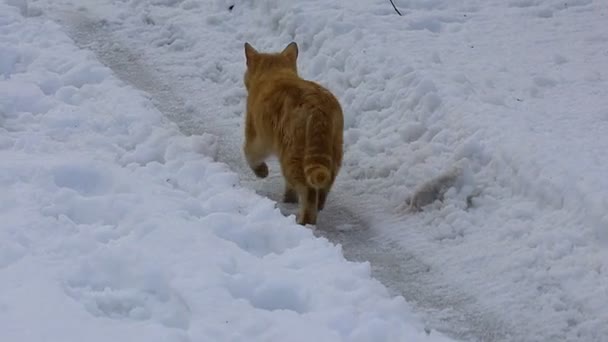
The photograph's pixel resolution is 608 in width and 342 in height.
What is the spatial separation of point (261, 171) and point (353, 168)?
842 millimetres

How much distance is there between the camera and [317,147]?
766 centimetres

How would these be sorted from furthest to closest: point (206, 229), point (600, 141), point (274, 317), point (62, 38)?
1. point (62, 38)
2. point (600, 141)
3. point (206, 229)
4. point (274, 317)

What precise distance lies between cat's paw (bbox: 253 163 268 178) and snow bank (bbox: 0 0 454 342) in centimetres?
49

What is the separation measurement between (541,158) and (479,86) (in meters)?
1.96

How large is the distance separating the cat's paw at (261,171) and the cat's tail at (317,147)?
1027 mm

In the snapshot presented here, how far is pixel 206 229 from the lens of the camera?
6.87 metres

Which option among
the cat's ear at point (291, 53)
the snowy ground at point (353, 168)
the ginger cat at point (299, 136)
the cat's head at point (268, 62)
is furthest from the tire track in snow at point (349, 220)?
the cat's ear at point (291, 53)

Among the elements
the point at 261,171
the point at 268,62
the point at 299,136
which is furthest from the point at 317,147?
the point at 268,62

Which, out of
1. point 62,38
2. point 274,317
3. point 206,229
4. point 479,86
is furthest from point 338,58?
point 274,317

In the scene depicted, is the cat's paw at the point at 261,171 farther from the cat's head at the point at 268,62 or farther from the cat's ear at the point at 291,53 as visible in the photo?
the cat's ear at the point at 291,53

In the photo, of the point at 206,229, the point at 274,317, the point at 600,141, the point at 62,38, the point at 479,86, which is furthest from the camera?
the point at 62,38

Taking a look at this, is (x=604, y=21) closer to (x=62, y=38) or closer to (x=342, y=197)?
(x=342, y=197)

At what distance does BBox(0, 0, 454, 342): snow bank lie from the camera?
5.58 metres

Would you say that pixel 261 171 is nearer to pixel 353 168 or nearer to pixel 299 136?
pixel 353 168
